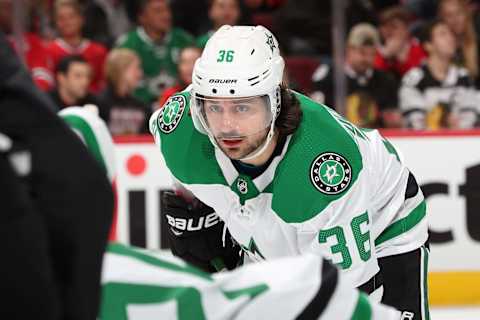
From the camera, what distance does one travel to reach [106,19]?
6258 millimetres

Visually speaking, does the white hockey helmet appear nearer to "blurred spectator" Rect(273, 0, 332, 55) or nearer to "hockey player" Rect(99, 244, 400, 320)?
"hockey player" Rect(99, 244, 400, 320)

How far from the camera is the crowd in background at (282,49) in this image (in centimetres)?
556

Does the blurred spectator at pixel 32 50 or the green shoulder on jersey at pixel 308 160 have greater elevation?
the green shoulder on jersey at pixel 308 160

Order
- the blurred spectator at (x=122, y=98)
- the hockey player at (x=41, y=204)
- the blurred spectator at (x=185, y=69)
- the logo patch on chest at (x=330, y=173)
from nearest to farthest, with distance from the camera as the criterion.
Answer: the hockey player at (x=41, y=204)
the logo patch on chest at (x=330, y=173)
the blurred spectator at (x=122, y=98)
the blurred spectator at (x=185, y=69)

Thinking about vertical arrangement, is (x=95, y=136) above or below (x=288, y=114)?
above

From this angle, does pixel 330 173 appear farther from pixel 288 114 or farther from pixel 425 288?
pixel 425 288

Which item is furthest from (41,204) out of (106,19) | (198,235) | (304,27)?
(106,19)

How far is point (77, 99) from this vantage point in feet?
18.0

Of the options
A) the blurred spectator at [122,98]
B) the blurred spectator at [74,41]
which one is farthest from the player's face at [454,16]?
the blurred spectator at [74,41]

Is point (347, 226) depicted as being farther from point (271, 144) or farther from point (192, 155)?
point (192, 155)

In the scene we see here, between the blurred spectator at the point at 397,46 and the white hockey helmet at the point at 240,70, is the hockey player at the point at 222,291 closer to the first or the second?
the white hockey helmet at the point at 240,70

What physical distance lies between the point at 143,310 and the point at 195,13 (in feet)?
16.2

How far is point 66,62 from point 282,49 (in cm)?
121

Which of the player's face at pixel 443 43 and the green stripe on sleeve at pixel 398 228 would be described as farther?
the player's face at pixel 443 43
